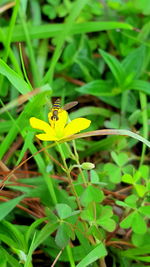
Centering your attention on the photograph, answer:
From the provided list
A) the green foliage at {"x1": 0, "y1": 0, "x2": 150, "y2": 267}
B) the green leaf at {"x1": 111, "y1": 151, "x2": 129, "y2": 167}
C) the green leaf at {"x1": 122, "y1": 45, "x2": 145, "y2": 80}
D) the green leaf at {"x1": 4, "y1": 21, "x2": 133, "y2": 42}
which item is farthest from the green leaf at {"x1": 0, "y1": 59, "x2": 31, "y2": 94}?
the green leaf at {"x1": 122, "y1": 45, "x2": 145, "y2": 80}

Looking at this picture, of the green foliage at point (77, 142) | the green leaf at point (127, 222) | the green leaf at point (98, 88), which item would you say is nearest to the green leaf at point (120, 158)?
the green foliage at point (77, 142)

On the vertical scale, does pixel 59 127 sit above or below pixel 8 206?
above

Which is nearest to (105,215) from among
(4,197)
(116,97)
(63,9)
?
(4,197)

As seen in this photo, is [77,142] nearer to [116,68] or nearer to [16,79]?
[116,68]

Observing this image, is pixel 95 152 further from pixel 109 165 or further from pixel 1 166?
pixel 1 166

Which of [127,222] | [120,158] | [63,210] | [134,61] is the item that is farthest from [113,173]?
[134,61]

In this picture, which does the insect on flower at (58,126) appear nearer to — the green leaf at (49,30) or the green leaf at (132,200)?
the green leaf at (132,200)

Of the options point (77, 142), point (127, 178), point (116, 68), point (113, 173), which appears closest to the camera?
point (127, 178)
